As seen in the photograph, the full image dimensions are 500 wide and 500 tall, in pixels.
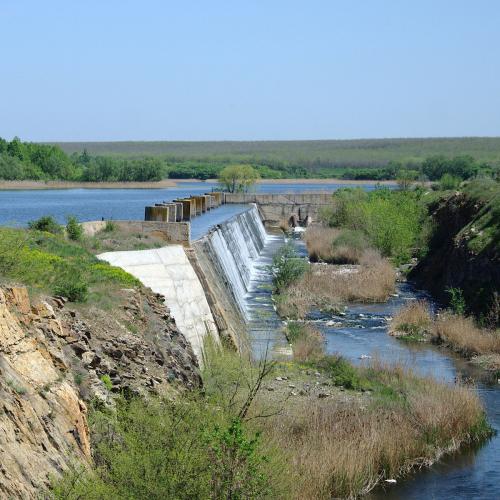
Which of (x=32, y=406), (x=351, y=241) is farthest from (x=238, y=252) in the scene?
(x=32, y=406)

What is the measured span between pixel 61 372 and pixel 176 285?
11.1m

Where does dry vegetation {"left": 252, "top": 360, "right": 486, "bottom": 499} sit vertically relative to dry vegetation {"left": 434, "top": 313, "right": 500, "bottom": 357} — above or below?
above

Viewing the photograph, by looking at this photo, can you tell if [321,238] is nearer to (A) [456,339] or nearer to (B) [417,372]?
(A) [456,339]

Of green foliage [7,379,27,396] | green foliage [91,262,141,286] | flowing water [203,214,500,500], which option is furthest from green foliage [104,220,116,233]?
green foliage [7,379,27,396]

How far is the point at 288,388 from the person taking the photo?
72.5ft

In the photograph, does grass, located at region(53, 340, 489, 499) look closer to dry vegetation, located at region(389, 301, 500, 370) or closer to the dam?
the dam

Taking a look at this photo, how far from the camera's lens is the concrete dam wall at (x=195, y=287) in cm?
2445

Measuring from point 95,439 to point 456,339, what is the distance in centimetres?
1800

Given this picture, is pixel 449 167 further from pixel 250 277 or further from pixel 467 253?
pixel 467 253

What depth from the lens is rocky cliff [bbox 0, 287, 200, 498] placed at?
39.5 ft

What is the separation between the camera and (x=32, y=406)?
41.8 feet

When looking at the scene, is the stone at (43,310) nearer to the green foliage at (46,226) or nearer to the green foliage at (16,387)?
the green foliage at (16,387)

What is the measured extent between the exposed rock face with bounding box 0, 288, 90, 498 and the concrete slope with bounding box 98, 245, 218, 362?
29.0 feet

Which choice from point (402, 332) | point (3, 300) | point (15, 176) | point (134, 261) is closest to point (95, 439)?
point (3, 300)
